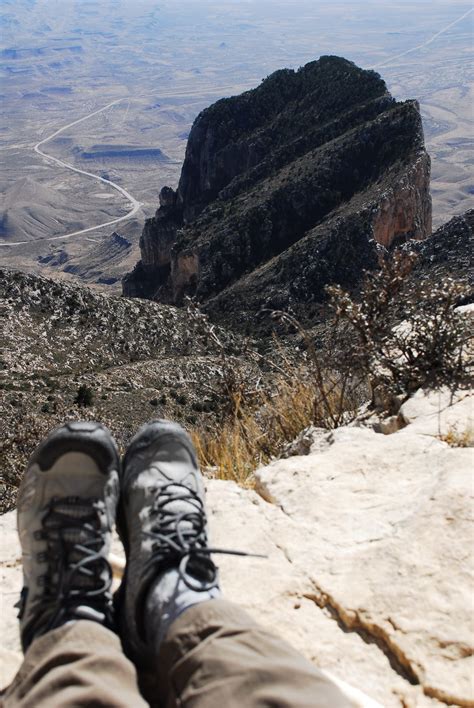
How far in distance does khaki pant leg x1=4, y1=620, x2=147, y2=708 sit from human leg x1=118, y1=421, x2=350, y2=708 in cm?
12

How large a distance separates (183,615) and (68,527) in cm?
68

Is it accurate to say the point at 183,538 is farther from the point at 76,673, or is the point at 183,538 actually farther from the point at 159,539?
the point at 76,673

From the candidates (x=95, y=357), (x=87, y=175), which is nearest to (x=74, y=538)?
Answer: (x=95, y=357)

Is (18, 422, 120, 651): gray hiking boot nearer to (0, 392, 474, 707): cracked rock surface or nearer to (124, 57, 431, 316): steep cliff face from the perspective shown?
(0, 392, 474, 707): cracked rock surface

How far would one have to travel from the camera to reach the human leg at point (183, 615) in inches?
66.6

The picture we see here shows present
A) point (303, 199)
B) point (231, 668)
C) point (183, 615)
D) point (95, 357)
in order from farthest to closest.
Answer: point (303, 199) → point (95, 357) → point (183, 615) → point (231, 668)

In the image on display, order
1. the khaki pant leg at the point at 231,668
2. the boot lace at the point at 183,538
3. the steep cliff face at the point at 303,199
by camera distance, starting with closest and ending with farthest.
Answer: the khaki pant leg at the point at 231,668
the boot lace at the point at 183,538
the steep cliff face at the point at 303,199

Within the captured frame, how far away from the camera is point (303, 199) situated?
38875mm

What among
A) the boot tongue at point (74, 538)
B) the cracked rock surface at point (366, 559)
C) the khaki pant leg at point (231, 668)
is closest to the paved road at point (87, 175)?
the cracked rock surface at point (366, 559)

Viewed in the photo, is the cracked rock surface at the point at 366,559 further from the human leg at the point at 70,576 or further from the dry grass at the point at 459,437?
the human leg at the point at 70,576

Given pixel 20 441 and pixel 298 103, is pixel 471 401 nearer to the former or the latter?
pixel 20 441

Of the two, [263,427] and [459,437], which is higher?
[459,437]

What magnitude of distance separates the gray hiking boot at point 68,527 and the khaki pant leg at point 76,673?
140 millimetres

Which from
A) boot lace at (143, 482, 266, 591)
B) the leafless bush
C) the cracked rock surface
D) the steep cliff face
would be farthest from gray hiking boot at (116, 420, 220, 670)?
the steep cliff face
